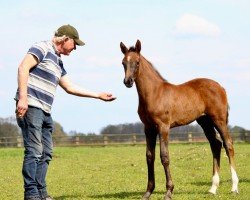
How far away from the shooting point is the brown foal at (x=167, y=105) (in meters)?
9.53

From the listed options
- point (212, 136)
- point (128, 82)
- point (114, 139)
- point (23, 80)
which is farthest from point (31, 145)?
point (114, 139)

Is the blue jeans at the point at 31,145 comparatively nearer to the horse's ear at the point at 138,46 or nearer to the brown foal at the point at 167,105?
the brown foal at the point at 167,105

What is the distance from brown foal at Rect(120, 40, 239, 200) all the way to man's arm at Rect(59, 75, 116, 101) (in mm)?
901

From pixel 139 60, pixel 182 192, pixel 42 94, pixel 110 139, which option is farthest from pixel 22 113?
pixel 110 139

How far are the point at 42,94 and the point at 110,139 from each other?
139 feet

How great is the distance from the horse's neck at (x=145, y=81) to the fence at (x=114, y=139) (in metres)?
35.1

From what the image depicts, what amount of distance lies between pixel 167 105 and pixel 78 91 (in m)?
2.23

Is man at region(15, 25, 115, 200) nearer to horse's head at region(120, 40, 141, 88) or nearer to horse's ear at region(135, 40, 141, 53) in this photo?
horse's head at region(120, 40, 141, 88)

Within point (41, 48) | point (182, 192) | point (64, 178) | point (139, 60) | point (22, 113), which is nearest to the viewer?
point (22, 113)

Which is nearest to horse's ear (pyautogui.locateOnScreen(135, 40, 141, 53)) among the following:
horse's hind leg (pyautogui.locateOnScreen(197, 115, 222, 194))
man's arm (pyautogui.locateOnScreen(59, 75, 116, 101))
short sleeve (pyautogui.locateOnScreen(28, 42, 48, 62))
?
man's arm (pyautogui.locateOnScreen(59, 75, 116, 101))

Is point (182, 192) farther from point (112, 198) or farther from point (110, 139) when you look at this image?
point (110, 139)

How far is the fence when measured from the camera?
45500mm

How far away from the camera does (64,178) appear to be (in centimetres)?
1555

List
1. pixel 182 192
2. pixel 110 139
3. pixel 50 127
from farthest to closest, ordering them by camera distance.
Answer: pixel 110 139, pixel 182 192, pixel 50 127
